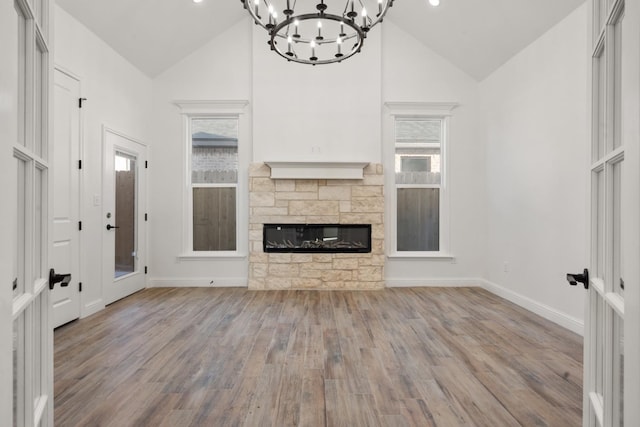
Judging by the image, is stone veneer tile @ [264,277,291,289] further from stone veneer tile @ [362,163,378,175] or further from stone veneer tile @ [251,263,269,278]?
stone veneer tile @ [362,163,378,175]

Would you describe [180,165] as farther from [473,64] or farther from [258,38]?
[473,64]

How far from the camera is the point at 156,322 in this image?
3361 millimetres

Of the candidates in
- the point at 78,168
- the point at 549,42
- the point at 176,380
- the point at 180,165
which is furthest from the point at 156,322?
the point at 549,42

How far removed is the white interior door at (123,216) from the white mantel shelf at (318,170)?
1.71 metres

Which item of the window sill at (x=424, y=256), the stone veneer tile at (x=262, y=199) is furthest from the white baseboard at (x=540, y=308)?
the stone veneer tile at (x=262, y=199)

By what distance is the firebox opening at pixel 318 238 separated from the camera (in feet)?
16.0


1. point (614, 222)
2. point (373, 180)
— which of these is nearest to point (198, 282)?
point (373, 180)

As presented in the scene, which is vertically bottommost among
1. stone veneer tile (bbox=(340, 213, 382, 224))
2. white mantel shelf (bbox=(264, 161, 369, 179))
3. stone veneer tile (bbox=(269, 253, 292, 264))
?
stone veneer tile (bbox=(269, 253, 292, 264))

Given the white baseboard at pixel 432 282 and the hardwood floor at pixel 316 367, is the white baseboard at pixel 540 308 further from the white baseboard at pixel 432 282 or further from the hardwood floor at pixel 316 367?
the white baseboard at pixel 432 282

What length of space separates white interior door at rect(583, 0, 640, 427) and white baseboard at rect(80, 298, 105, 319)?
4.06 metres

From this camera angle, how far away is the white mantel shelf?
15.4ft

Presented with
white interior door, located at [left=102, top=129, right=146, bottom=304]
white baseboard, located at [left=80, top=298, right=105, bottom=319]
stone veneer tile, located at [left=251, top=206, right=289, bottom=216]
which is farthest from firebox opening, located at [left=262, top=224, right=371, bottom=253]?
white baseboard, located at [left=80, top=298, right=105, bottom=319]

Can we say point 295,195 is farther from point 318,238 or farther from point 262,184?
point 318,238

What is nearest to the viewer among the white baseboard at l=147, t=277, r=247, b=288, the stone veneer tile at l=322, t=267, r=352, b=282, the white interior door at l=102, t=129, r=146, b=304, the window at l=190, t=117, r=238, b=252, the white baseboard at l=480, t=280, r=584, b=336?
the white baseboard at l=480, t=280, r=584, b=336
